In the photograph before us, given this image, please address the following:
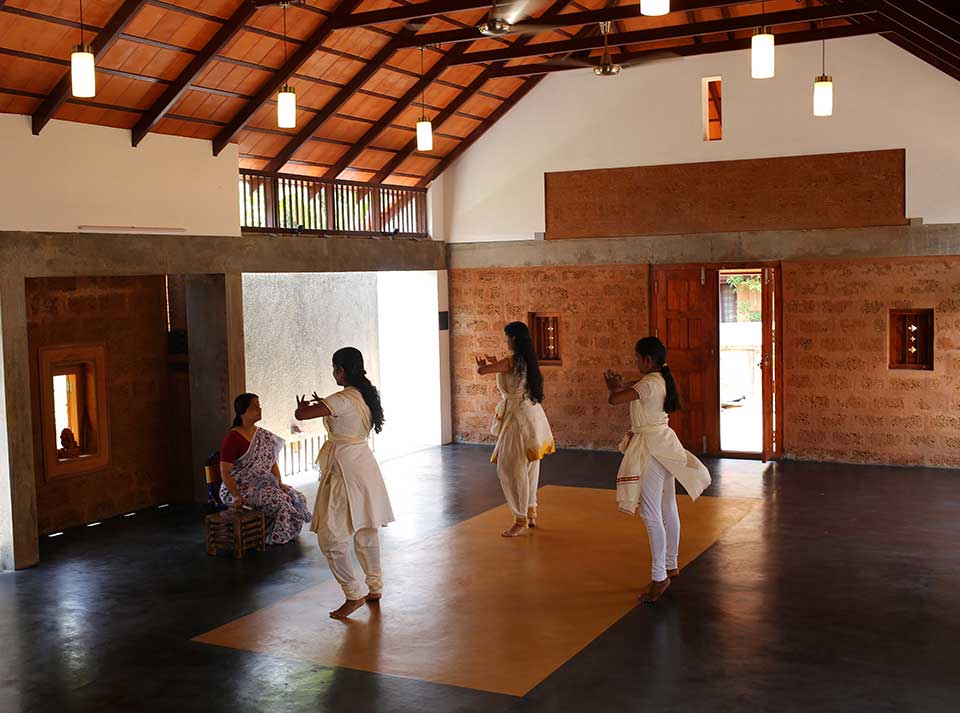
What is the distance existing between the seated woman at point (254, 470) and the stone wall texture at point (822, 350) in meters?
5.14

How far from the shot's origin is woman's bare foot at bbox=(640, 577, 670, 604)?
655 centimetres

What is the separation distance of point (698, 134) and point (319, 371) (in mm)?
5255

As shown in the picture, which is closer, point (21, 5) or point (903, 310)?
point (21, 5)

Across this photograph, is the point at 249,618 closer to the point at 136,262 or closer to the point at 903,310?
the point at 136,262

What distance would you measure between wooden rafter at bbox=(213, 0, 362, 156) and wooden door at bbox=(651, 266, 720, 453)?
490 centimetres

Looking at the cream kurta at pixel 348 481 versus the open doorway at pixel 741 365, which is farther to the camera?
the open doorway at pixel 741 365

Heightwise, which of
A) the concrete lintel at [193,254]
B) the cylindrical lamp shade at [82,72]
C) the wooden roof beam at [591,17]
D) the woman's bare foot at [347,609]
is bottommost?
the woman's bare foot at [347,609]

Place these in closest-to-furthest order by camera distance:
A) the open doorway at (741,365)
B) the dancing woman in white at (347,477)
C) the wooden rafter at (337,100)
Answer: the dancing woman in white at (347,477), the wooden rafter at (337,100), the open doorway at (741,365)

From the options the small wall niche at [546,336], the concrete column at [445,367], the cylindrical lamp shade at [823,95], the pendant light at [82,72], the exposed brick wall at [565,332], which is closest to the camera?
the pendant light at [82,72]

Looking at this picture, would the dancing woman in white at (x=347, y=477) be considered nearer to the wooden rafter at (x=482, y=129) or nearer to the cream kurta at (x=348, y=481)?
the cream kurta at (x=348, y=481)

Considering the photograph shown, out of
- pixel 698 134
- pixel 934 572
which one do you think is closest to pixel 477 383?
pixel 698 134

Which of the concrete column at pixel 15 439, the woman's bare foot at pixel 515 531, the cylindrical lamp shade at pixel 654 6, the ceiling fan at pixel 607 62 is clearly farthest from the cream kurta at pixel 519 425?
the concrete column at pixel 15 439

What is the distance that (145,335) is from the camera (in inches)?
398

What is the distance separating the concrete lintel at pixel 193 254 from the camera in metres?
8.05
